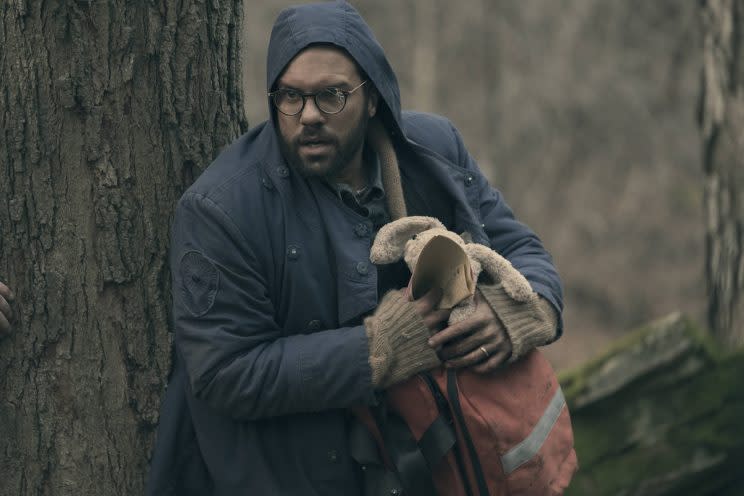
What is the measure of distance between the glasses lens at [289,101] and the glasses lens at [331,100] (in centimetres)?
5

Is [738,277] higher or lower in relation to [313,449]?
lower

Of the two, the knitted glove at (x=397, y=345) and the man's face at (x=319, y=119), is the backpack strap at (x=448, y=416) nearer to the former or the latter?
the knitted glove at (x=397, y=345)

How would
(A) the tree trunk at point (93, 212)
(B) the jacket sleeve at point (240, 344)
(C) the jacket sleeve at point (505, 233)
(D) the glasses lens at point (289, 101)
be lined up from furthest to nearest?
(C) the jacket sleeve at point (505, 233) → (A) the tree trunk at point (93, 212) → (D) the glasses lens at point (289, 101) → (B) the jacket sleeve at point (240, 344)

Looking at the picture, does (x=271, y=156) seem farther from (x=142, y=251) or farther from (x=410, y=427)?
(x=410, y=427)

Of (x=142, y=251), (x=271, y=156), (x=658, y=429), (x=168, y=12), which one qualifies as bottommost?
(x=658, y=429)

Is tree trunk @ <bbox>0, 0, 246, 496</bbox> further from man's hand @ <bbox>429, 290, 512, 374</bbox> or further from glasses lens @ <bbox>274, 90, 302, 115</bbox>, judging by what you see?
man's hand @ <bbox>429, 290, 512, 374</bbox>

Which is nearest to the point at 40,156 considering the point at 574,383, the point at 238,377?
the point at 238,377

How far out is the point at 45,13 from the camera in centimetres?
317

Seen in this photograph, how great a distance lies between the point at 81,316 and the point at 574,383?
85.2 inches

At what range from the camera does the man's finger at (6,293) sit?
3.25 meters

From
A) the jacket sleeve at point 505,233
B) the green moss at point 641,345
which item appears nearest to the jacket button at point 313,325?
the jacket sleeve at point 505,233

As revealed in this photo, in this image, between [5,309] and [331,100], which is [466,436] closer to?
[331,100]

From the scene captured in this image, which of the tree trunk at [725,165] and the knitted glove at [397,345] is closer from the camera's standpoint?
the knitted glove at [397,345]

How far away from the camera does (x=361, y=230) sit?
313 cm
